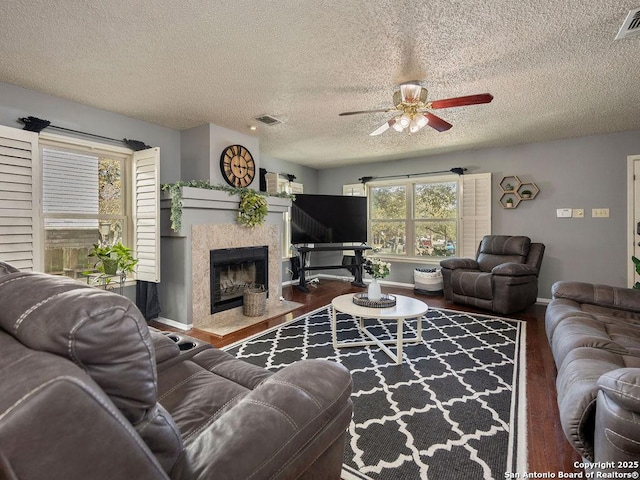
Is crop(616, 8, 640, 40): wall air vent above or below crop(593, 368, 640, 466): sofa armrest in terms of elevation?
above

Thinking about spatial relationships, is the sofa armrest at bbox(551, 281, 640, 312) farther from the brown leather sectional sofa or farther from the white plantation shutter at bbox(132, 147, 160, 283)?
the white plantation shutter at bbox(132, 147, 160, 283)

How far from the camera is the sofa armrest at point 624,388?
1.05 m

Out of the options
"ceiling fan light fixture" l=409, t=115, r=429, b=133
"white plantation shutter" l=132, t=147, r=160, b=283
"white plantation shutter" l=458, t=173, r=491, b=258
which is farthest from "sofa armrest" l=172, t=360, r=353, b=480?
"white plantation shutter" l=458, t=173, r=491, b=258

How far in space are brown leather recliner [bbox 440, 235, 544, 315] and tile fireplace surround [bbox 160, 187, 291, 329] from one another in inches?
116

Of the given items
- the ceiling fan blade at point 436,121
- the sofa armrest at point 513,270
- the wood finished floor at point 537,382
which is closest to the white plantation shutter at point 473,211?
the wood finished floor at point 537,382

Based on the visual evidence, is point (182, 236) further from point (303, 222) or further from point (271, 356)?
point (303, 222)

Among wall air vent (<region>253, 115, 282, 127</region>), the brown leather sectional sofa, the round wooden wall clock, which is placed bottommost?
the brown leather sectional sofa

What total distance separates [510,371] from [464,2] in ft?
8.33

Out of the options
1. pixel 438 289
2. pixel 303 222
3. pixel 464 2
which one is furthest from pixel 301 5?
pixel 438 289

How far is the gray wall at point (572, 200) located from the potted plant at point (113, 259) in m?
5.02

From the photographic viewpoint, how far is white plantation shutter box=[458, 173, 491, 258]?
17.0ft

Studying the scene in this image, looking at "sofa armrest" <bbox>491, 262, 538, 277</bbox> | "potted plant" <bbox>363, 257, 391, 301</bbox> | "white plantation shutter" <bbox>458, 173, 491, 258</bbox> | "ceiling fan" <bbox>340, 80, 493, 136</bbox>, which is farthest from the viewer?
"white plantation shutter" <bbox>458, 173, 491, 258</bbox>

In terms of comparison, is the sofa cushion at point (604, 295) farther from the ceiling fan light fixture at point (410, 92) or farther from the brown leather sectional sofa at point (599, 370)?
the ceiling fan light fixture at point (410, 92)

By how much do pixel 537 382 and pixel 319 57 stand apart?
9.27 feet
